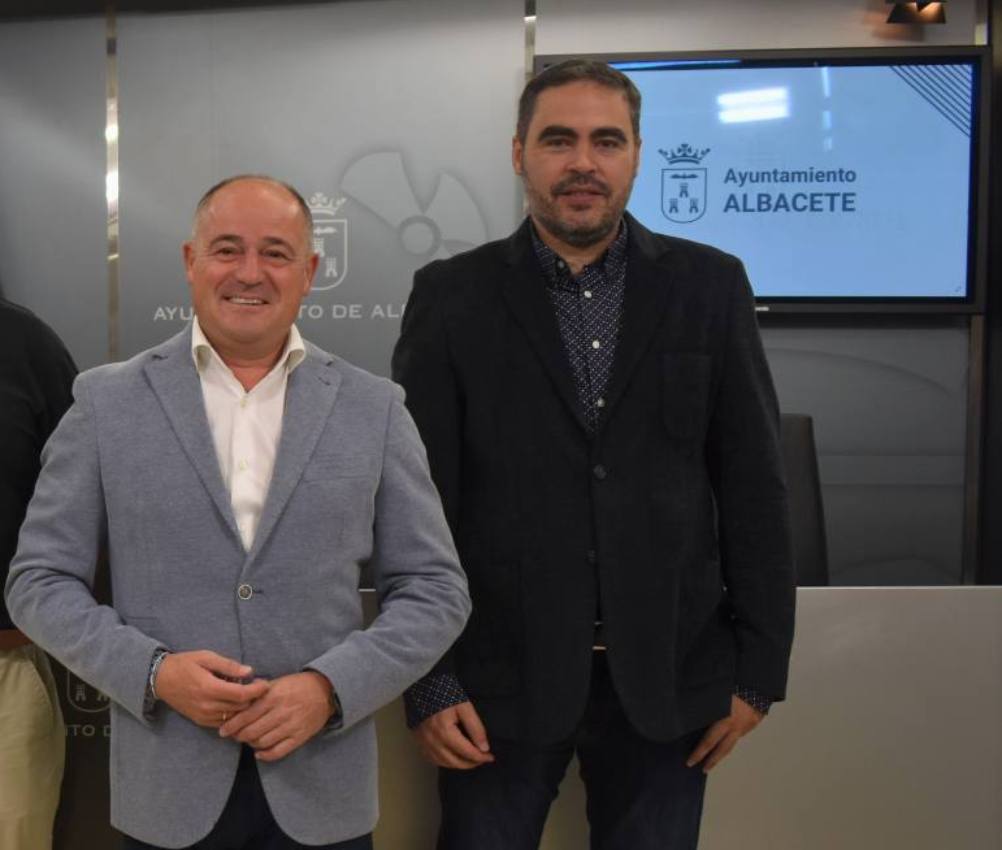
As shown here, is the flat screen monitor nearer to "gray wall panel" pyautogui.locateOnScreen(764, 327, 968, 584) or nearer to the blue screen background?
the blue screen background

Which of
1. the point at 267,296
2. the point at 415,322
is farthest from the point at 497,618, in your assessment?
the point at 267,296

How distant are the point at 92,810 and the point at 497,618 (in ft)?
3.01

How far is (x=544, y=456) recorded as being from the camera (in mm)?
1530

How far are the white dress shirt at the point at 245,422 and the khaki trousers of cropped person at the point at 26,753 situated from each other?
682 mm

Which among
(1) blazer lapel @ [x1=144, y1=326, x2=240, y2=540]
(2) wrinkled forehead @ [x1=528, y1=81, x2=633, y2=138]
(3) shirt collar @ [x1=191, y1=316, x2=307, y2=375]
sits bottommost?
(1) blazer lapel @ [x1=144, y1=326, x2=240, y2=540]

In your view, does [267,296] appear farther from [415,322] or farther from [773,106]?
[773,106]

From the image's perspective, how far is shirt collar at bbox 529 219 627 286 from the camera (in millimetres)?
1609

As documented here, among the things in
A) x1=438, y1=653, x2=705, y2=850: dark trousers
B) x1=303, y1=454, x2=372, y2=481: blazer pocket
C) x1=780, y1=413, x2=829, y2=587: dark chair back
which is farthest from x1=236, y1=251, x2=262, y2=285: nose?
x1=780, y1=413, x2=829, y2=587: dark chair back

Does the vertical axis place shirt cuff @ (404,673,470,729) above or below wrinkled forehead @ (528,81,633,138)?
below

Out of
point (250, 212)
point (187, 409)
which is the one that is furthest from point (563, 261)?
point (187, 409)

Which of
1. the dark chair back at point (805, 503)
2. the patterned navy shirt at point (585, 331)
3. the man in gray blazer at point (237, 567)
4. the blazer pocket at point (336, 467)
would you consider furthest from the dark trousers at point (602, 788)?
the dark chair back at point (805, 503)

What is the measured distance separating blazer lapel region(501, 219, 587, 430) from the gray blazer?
31cm

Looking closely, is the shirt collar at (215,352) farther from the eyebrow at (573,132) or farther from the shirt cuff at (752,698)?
the shirt cuff at (752,698)

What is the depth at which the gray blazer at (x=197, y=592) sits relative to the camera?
1269 mm
